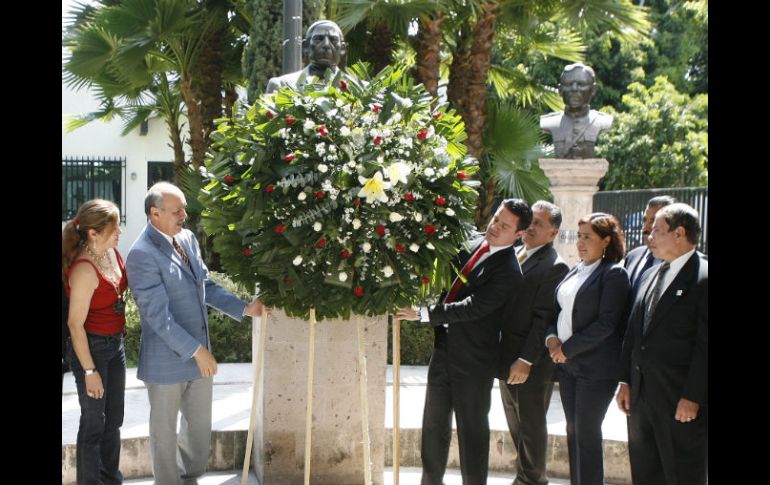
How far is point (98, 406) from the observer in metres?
4.90

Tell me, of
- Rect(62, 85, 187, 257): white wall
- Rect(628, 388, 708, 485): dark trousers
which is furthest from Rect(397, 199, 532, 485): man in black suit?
Rect(62, 85, 187, 257): white wall

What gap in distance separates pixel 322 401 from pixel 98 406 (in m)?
1.49

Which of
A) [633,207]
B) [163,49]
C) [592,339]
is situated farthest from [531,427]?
[633,207]

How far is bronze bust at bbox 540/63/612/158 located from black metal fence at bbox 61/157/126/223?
15.4m

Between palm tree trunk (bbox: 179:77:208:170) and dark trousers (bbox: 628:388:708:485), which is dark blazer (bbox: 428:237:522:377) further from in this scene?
palm tree trunk (bbox: 179:77:208:170)

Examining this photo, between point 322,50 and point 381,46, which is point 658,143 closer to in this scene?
point 381,46

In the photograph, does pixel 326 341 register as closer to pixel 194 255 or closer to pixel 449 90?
pixel 194 255

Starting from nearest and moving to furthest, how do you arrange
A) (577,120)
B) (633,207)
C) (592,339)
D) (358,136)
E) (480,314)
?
(358,136)
(592,339)
(480,314)
(577,120)
(633,207)

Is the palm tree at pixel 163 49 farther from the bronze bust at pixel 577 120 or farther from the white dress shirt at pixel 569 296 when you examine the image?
the white dress shirt at pixel 569 296

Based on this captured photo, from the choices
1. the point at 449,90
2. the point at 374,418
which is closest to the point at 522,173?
the point at 449,90

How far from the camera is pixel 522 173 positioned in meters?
13.4

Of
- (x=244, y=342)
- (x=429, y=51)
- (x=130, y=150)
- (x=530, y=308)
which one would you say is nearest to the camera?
(x=530, y=308)

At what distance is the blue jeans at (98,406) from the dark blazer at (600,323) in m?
2.75

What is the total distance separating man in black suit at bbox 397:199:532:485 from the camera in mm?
5078
